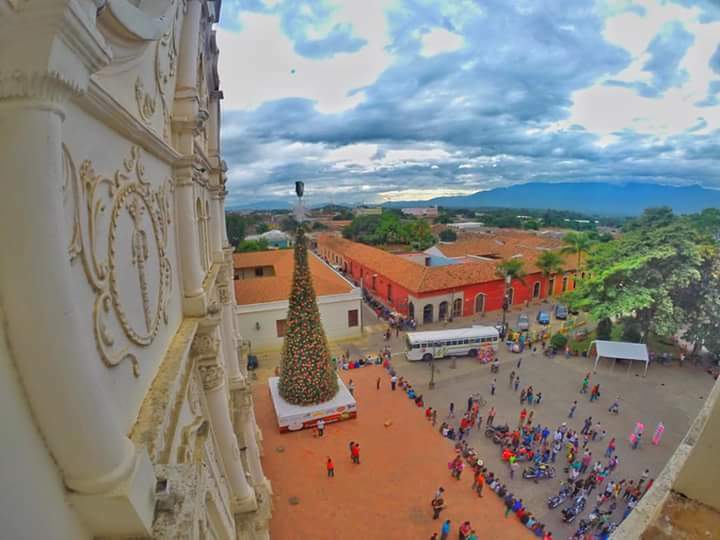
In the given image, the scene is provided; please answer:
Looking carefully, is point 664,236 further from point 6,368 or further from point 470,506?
point 6,368

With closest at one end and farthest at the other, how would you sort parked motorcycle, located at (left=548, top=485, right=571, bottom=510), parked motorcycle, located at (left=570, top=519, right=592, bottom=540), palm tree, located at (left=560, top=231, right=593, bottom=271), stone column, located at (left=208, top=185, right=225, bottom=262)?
stone column, located at (left=208, top=185, right=225, bottom=262), parked motorcycle, located at (left=570, top=519, right=592, bottom=540), parked motorcycle, located at (left=548, top=485, right=571, bottom=510), palm tree, located at (left=560, top=231, right=593, bottom=271)

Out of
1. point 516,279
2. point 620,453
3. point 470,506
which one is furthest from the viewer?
point 516,279

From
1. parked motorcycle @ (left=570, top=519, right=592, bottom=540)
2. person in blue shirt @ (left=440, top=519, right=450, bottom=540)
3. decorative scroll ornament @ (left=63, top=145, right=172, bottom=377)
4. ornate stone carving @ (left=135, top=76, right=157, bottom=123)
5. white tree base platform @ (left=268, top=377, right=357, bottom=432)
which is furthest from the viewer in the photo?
white tree base platform @ (left=268, top=377, right=357, bottom=432)

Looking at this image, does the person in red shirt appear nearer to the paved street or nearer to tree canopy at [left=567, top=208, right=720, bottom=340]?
the paved street

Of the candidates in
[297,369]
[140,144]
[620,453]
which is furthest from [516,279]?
[140,144]

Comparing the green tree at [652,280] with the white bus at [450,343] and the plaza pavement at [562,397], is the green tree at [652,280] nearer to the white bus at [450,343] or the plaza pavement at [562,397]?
the plaza pavement at [562,397]

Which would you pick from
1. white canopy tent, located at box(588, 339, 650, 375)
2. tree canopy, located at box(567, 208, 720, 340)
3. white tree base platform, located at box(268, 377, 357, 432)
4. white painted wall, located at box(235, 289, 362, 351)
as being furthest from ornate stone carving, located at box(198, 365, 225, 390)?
tree canopy, located at box(567, 208, 720, 340)
